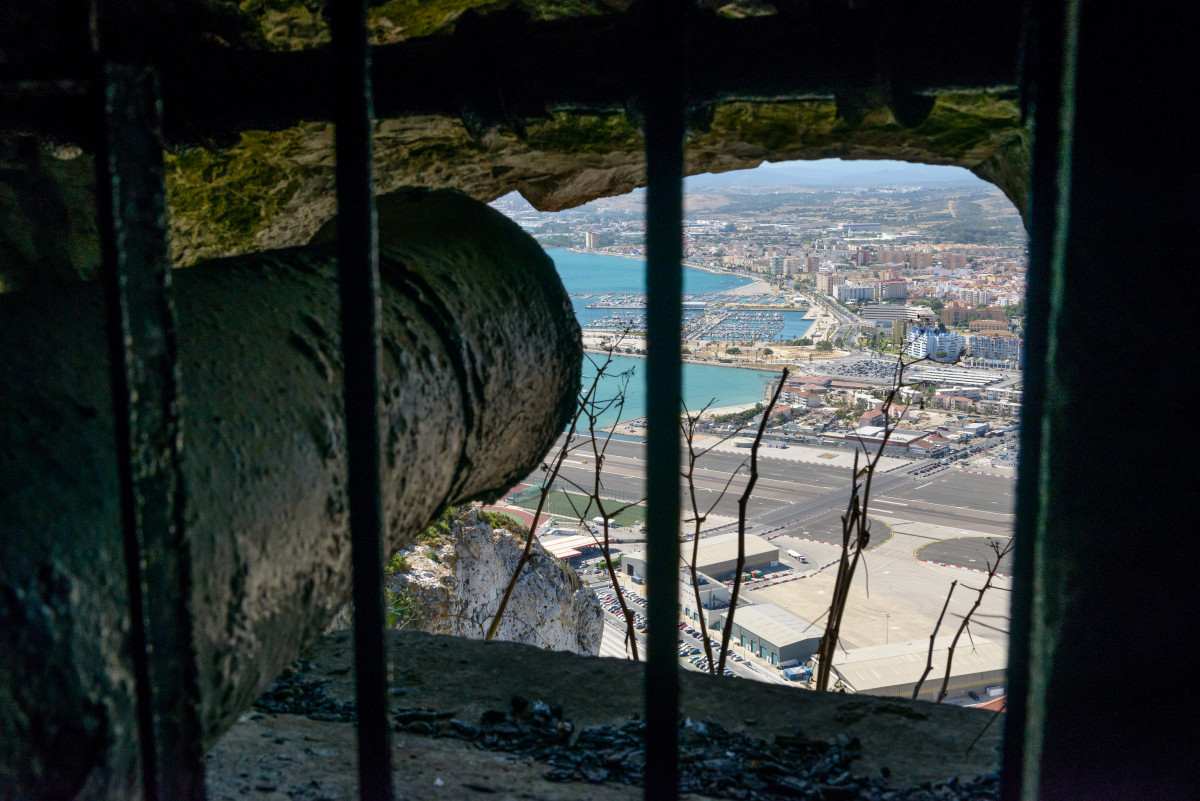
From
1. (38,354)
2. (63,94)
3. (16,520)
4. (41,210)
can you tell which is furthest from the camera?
(41,210)

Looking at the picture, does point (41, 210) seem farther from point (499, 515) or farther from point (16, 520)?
point (499, 515)

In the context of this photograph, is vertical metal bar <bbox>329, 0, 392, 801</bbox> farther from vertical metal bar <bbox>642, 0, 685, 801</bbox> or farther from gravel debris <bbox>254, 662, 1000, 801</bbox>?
gravel debris <bbox>254, 662, 1000, 801</bbox>

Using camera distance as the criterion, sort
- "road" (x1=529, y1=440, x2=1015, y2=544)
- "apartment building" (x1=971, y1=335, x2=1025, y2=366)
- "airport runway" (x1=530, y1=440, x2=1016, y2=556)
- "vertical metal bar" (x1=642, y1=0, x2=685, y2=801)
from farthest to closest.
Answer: "road" (x1=529, y1=440, x2=1015, y2=544)
"airport runway" (x1=530, y1=440, x2=1016, y2=556)
"apartment building" (x1=971, y1=335, x2=1025, y2=366)
"vertical metal bar" (x1=642, y1=0, x2=685, y2=801)

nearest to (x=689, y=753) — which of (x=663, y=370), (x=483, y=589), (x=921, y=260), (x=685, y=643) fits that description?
(x=663, y=370)

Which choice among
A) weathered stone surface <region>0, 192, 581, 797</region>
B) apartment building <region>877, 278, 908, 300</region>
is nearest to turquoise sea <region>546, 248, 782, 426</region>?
apartment building <region>877, 278, 908, 300</region>

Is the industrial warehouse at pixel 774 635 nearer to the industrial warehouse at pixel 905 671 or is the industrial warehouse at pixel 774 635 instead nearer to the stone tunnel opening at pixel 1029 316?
the industrial warehouse at pixel 905 671

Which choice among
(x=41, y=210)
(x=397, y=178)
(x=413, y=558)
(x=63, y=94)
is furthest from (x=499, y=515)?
(x=63, y=94)
